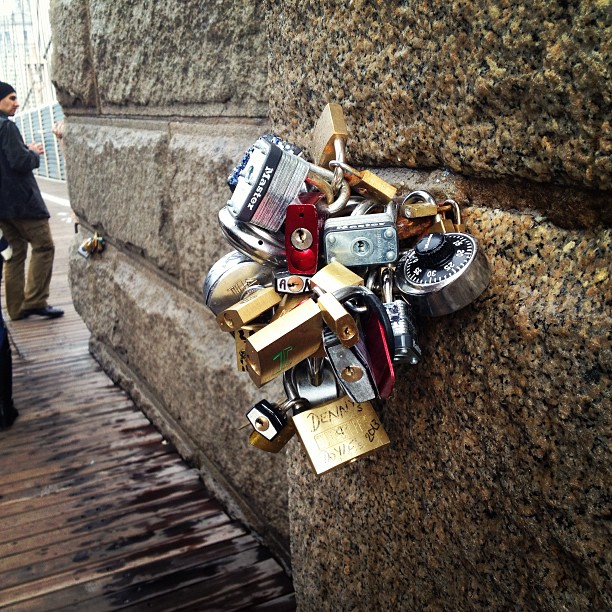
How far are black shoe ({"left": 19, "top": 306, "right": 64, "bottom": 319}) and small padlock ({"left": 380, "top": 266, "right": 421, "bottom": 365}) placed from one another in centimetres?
424

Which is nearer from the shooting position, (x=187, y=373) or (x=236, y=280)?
(x=236, y=280)

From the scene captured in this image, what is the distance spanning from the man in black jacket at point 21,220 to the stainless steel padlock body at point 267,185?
3.96 metres

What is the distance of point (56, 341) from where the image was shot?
404 centimetres

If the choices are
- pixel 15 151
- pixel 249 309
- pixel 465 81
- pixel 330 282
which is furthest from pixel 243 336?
pixel 15 151

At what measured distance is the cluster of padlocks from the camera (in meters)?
0.78

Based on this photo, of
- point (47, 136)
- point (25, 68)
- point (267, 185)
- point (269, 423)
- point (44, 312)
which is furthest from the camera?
point (25, 68)

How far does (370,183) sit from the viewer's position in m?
0.91

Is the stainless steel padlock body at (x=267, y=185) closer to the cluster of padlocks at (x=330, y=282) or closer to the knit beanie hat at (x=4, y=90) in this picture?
the cluster of padlocks at (x=330, y=282)

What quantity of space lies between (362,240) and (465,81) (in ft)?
0.71

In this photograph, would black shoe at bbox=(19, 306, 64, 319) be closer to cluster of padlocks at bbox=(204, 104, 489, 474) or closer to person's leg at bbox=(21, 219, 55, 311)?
person's leg at bbox=(21, 219, 55, 311)

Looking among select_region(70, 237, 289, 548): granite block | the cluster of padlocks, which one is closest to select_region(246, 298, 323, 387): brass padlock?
the cluster of padlocks

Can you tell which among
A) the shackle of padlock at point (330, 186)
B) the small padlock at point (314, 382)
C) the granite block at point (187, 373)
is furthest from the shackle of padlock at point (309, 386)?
the granite block at point (187, 373)

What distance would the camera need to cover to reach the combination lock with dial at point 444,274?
30.3 inches

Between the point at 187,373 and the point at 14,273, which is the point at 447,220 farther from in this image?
the point at 14,273
